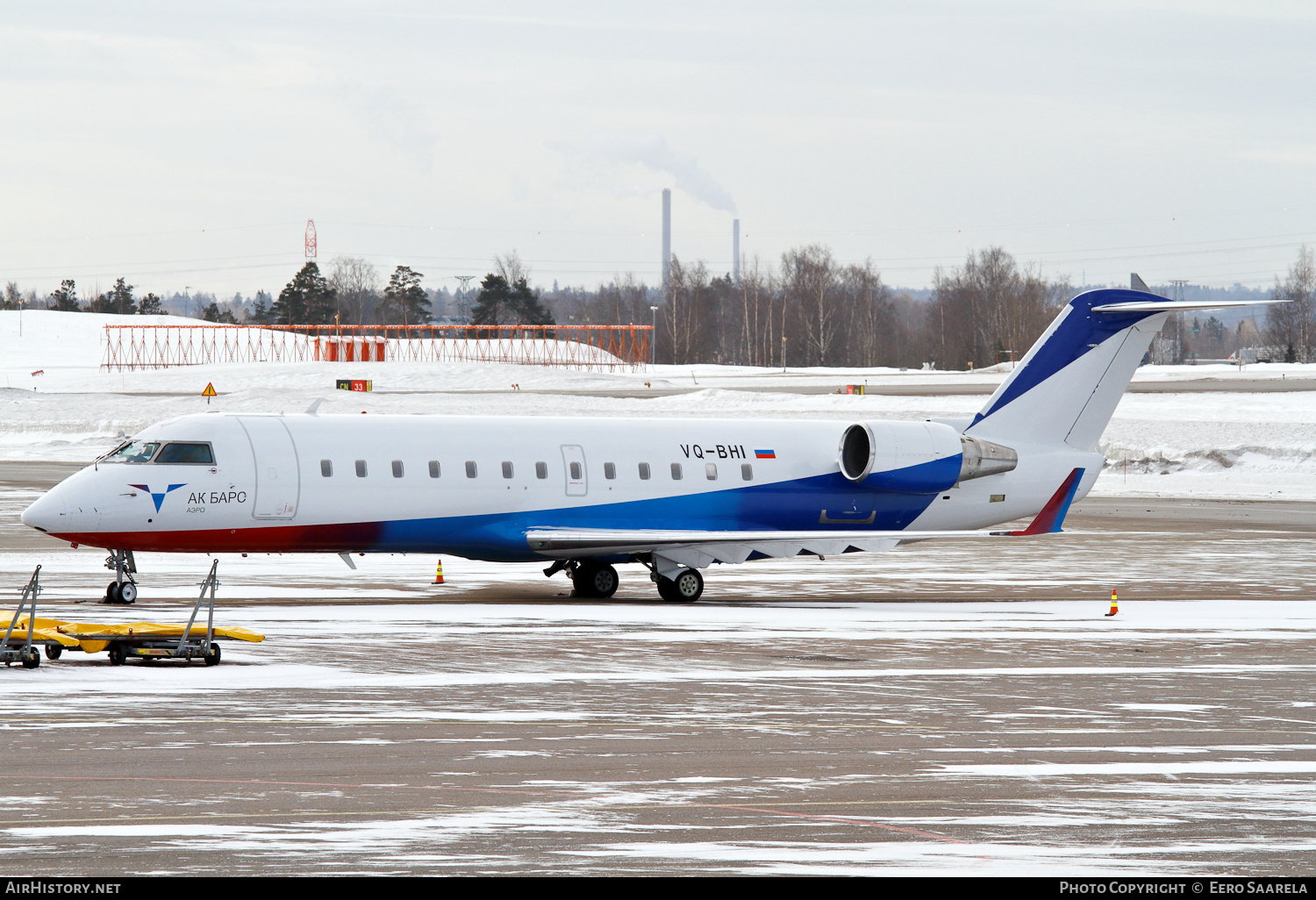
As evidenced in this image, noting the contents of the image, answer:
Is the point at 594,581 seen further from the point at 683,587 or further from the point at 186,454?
the point at 186,454

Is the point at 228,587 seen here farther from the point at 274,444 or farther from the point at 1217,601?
the point at 1217,601

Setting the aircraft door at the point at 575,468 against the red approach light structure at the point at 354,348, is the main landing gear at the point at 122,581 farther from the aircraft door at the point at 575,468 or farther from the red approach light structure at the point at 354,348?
the red approach light structure at the point at 354,348

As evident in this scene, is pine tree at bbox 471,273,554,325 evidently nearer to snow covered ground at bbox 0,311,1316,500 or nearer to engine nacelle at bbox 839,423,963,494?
snow covered ground at bbox 0,311,1316,500

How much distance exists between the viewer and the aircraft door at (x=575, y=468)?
25.7 m

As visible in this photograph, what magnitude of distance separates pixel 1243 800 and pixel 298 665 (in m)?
10.2

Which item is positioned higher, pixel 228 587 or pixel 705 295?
pixel 705 295

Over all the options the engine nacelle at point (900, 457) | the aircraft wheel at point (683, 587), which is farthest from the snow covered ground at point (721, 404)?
the aircraft wheel at point (683, 587)

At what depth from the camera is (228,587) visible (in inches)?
1032

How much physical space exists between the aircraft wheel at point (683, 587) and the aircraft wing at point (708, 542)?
0.13 m

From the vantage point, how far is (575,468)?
84.6ft

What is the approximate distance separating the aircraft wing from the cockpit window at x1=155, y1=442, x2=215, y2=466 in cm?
508

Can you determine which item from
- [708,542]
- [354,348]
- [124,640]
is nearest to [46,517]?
[124,640]

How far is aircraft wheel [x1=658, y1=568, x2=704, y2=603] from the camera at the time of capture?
84.7 feet
